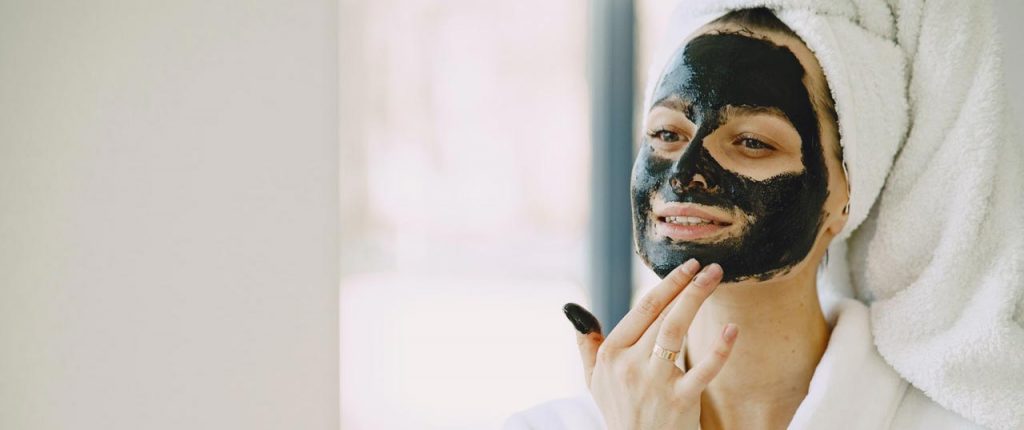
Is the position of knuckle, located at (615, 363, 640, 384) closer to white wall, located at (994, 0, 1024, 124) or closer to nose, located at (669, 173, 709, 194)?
nose, located at (669, 173, 709, 194)

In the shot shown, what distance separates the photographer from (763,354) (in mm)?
1000

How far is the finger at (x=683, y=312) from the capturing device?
0.85 meters

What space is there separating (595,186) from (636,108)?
0.17 metres

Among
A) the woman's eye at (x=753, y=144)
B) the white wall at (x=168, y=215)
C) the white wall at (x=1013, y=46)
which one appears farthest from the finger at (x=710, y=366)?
the white wall at (x=1013, y=46)

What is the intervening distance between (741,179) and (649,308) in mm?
186

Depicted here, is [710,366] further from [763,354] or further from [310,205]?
[310,205]

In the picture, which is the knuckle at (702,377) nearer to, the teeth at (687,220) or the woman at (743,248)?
the woman at (743,248)

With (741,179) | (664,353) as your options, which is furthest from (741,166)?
(664,353)

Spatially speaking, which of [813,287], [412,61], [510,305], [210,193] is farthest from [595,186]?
[210,193]

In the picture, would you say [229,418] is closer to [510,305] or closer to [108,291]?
[108,291]

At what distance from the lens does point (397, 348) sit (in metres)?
1.29

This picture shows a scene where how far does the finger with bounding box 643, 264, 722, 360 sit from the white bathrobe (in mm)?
205

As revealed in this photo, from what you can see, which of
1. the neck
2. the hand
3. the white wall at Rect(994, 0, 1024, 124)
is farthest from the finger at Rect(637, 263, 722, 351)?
the white wall at Rect(994, 0, 1024, 124)

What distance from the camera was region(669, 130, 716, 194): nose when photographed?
913 mm
